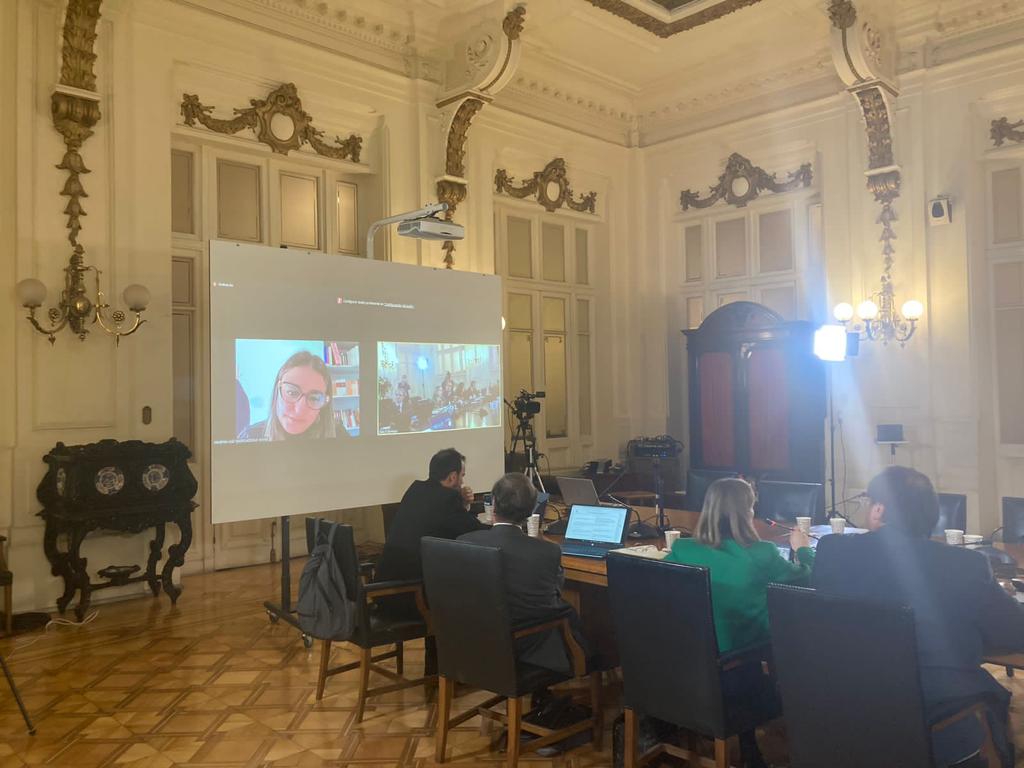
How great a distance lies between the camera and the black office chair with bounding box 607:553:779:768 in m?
2.54

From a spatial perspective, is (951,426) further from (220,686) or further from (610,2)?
(220,686)

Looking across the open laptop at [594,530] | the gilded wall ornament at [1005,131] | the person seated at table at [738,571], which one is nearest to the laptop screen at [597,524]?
the open laptop at [594,530]

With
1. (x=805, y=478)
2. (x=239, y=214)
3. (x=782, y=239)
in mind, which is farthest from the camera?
(x=782, y=239)

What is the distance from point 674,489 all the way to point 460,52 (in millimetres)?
4856

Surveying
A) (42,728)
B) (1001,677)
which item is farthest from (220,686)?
(1001,677)

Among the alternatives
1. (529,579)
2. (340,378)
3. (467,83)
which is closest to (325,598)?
(529,579)

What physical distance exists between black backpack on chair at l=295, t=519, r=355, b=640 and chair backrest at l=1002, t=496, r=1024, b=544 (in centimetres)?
A: 314

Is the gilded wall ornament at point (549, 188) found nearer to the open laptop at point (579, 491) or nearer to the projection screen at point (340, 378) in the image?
the projection screen at point (340, 378)

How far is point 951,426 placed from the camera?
6816mm

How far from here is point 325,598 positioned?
3.60m

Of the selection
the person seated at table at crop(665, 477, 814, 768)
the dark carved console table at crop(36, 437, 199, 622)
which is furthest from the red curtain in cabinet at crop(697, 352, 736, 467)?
the person seated at table at crop(665, 477, 814, 768)

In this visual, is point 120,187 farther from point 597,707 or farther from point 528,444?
point 597,707

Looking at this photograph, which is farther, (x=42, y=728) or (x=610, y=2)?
(x=610, y=2)

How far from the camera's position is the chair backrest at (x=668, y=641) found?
254 cm
